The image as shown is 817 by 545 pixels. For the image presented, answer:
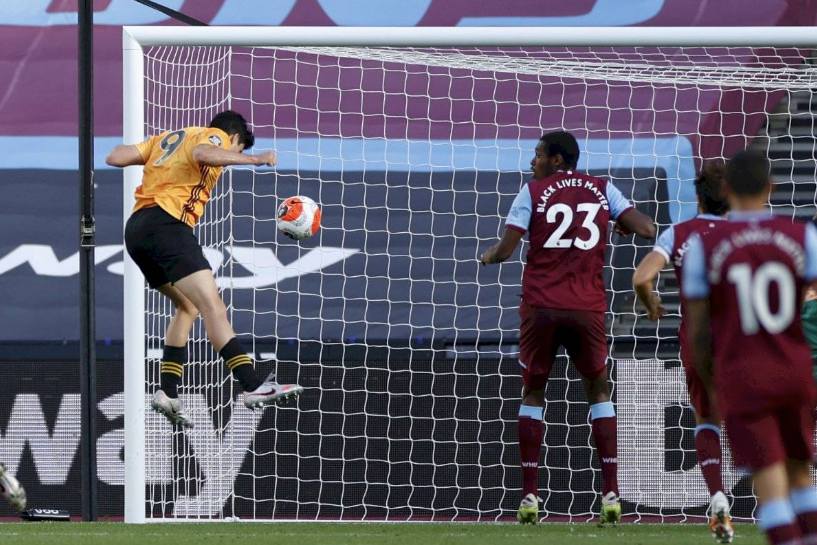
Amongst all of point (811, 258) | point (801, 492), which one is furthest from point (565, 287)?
point (811, 258)

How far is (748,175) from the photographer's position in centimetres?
415

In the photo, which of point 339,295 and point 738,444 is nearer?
point 738,444

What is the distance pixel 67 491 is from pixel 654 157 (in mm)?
4611

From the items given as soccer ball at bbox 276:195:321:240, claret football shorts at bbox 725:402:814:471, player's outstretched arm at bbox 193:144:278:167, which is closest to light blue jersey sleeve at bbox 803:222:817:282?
claret football shorts at bbox 725:402:814:471

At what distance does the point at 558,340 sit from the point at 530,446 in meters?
0.56

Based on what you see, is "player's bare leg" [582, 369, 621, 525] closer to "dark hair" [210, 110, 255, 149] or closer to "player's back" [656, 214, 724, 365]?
"player's back" [656, 214, 724, 365]

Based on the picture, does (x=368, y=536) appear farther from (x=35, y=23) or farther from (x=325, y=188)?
(x=35, y=23)

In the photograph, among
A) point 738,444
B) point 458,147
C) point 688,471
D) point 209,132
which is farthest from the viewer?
point 458,147

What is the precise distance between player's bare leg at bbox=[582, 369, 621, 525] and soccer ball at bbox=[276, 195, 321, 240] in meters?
1.60

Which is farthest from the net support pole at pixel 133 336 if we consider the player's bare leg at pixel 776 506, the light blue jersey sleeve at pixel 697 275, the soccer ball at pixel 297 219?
the player's bare leg at pixel 776 506

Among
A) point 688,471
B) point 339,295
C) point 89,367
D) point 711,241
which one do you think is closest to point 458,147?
point 339,295

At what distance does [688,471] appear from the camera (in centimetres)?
805

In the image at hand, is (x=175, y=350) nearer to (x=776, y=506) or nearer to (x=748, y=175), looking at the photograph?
(x=748, y=175)

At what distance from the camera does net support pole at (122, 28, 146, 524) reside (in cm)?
731
